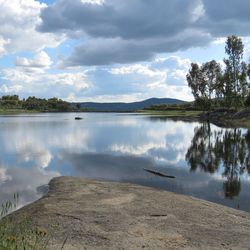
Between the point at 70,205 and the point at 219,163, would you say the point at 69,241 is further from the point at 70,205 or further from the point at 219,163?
the point at 219,163

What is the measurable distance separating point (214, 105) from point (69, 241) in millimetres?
125203

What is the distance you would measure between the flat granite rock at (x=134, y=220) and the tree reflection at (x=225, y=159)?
5.02 m

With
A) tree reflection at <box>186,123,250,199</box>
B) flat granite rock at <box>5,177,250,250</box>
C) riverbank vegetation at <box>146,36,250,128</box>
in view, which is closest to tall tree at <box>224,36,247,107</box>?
riverbank vegetation at <box>146,36,250,128</box>

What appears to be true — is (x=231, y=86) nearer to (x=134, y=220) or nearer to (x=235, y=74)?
(x=235, y=74)

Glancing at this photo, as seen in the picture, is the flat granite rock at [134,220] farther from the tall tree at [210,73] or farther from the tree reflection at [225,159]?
the tall tree at [210,73]

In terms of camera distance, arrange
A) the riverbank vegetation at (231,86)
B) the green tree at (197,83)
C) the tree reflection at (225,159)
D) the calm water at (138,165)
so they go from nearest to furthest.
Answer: the calm water at (138,165) < the tree reflection at (225,159) < the riverbank vegetation at (231,86) < the green tree at (197,83)

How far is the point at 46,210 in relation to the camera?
51.0 ft

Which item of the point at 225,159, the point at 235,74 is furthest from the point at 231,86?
the point at 225,159

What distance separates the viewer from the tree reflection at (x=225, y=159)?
23.8 metres

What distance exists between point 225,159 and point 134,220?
858 inches

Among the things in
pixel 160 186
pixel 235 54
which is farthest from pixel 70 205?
pixel 235 54

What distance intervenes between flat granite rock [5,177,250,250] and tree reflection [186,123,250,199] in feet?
16.5

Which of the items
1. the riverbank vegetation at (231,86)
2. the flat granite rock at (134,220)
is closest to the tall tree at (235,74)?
the riverbank vegetation at (231,86)

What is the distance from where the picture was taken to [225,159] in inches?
1335
